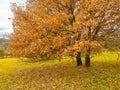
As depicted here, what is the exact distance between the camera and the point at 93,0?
2030cm

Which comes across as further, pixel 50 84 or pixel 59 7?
pixel 59 7

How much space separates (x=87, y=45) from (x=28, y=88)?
5.54m

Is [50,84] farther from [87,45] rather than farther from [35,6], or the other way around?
[35,6]

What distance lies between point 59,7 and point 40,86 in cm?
830

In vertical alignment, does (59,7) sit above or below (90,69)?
above

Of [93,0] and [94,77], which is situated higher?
[93,0]

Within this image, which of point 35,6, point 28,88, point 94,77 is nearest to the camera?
point 28,88

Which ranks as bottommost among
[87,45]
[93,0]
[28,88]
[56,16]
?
[28,88]

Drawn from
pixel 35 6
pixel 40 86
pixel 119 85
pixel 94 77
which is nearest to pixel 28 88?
pixel 40 86

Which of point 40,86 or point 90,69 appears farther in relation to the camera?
point 90,69

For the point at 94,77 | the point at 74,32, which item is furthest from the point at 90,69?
the point at 74,32

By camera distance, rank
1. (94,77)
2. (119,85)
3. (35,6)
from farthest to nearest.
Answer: (35,6)
(94,77)
(119,85)

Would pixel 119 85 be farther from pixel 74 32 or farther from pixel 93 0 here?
pixel 93 0

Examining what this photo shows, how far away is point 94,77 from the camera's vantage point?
63.6 feet
